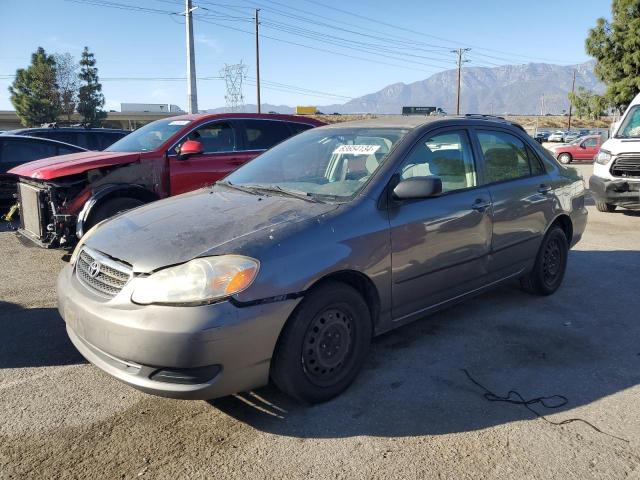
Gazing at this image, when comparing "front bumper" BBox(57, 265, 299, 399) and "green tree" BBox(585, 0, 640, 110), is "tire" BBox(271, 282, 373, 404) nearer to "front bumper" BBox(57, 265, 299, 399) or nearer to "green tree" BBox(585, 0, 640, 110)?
"front bumper" BBox(57, 265, 299, 399)

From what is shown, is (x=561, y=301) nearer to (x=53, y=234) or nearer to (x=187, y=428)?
(x=187, y=428)

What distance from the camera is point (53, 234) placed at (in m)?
5.49

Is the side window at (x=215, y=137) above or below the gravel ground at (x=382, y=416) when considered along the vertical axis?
above

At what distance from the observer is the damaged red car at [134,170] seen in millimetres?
5547

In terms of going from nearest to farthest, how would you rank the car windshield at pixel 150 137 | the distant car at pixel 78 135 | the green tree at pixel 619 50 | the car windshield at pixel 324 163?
the car windshield at pixel 324 163 < the car windshield at pixel 150 137 < the distant car at pixel 78 135 < the green tree at pixel 619 50

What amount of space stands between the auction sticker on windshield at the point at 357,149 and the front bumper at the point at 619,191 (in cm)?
700

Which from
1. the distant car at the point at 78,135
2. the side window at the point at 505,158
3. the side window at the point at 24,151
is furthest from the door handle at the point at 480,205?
the distant car at the point at 78,135

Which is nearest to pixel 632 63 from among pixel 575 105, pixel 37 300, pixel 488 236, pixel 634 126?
pixel 575 105

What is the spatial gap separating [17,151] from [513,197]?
8.51m

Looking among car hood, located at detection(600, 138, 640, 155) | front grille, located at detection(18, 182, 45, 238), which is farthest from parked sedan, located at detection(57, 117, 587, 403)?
car hood, located at detection(600, 138, 640, 155)

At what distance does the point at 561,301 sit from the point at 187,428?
3.66m

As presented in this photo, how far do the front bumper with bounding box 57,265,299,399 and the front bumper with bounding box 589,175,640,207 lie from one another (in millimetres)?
8207

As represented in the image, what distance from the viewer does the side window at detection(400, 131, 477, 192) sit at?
367 cm

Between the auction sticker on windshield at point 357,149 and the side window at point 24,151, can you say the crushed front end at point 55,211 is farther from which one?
the side window at point 24,151
